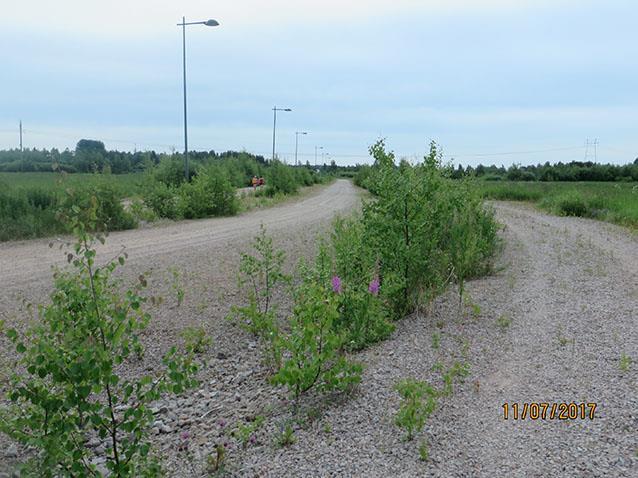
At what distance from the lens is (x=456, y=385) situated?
477cm

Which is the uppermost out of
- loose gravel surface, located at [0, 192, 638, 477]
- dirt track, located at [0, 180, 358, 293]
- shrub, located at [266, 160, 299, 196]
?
shrub, located at [266, 160, 299, 196]

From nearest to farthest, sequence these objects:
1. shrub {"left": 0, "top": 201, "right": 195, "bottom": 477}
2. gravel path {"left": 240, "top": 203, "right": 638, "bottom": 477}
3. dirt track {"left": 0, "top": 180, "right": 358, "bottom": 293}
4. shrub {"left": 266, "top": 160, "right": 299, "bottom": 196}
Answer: shrub {"left": 0, "top": 201, "right": 195, "bottom": 477}, gravel path {"left": 240, "top": 203, "right": 638, "bottom": 477}, dirt track {"left": 0, "top": 180, "right": 358, "bottom": 293}, shrub {"left": 266, "top": 160, "right": 299, "bottom": 196}

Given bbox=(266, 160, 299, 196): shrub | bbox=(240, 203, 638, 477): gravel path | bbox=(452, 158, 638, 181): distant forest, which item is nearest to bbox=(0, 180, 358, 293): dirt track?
bbox=(240, 203, 638, 477): gravel path

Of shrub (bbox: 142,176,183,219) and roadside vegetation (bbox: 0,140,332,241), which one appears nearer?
roadside vegetation (bbox: 0,140,332,241)

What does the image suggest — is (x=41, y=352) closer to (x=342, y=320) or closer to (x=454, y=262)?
(x=342, y=320)

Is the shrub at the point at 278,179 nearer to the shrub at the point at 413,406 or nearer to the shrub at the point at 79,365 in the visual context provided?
the shrub at the point at 413,406

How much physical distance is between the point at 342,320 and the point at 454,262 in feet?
8.18

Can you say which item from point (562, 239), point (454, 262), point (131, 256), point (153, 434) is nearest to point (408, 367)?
point (153, 434)

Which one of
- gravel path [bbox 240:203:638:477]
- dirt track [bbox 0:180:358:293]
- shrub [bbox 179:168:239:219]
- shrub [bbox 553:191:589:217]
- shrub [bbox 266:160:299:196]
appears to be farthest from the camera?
shrub [bbox 266:160:299:196]

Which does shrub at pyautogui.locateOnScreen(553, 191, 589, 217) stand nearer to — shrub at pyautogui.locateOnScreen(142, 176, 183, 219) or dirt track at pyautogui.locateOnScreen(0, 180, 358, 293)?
dirt track at pyautogui.locateOnScreen(0, 180, 358, 293)

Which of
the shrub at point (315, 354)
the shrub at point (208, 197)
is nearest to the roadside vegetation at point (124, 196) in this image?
the shrub at point (208, 197)

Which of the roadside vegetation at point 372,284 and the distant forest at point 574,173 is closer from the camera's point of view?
the roadside vegetation at point 372,284

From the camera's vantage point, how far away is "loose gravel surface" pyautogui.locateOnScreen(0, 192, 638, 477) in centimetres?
373

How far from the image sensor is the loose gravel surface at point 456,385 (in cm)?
373
